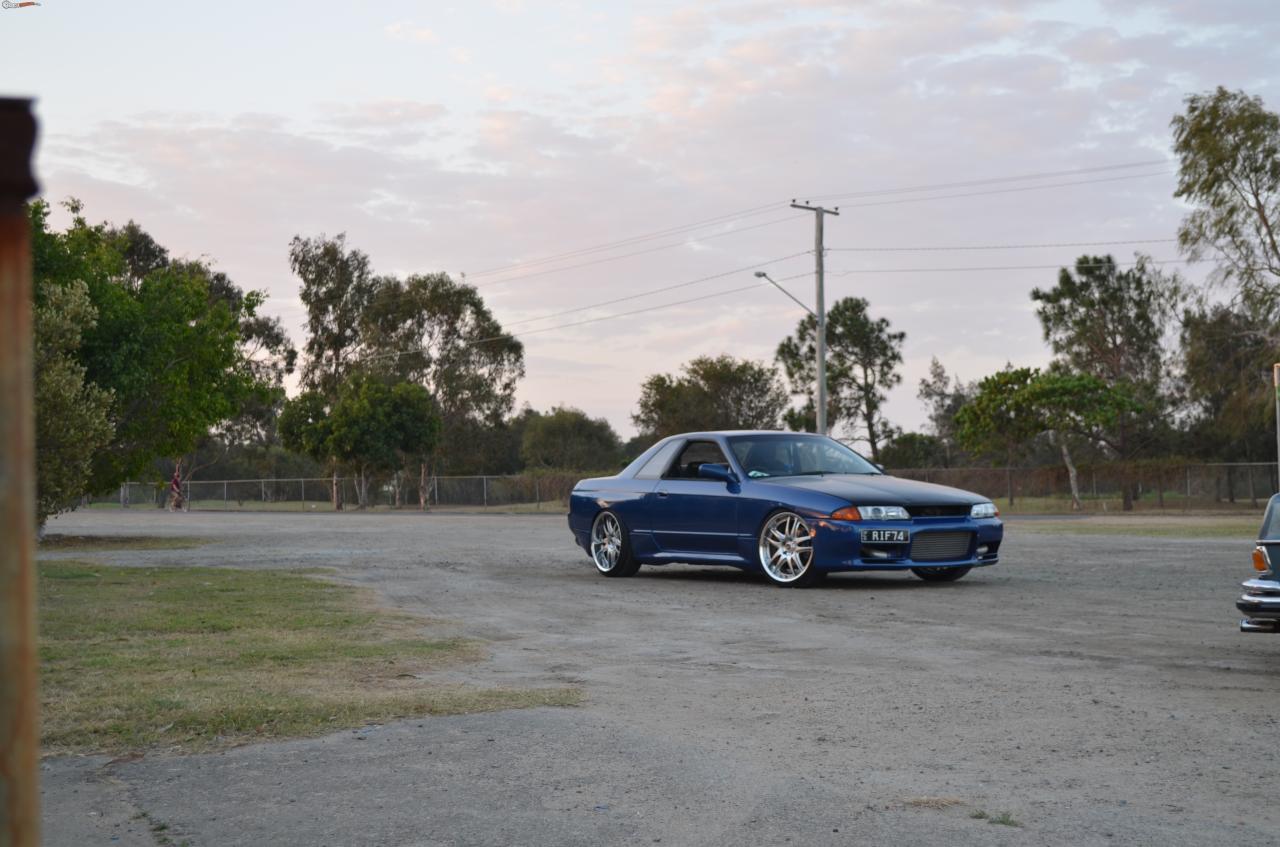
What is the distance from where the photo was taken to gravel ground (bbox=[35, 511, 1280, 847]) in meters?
4.49

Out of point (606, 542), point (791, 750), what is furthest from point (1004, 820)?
point (606, 542)

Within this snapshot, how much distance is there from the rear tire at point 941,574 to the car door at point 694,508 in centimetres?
196

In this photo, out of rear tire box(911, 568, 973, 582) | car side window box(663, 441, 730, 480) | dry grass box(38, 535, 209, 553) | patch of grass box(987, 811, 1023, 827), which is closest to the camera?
patch of grass box(987, 811, 1023, 827)

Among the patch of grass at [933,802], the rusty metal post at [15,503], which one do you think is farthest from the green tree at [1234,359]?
the rusty metal post at [15,503]

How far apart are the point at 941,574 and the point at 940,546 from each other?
3.53 ft

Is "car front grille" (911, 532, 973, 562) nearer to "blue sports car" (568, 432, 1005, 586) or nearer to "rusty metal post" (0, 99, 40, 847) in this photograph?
"blue sports car" (568, 432, 1005, 586)

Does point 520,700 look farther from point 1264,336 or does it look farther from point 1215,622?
point 1264,336

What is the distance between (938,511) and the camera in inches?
525

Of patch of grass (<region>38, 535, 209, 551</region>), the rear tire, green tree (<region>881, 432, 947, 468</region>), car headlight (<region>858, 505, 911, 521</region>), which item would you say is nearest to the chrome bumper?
car headlight (<region>858, 505, 911, 521</region>)

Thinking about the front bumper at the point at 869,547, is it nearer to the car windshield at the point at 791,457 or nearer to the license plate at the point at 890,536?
the license plate at the point at 890,536

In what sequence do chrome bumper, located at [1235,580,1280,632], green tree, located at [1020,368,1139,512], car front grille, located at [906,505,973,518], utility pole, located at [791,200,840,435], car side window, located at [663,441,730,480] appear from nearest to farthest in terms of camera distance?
chrome bumper, located at [1235,580,1280,632] → car front grille, located at [906,505,973,518] → car side window, located at [663,441,730,480] → utility pole, located at [791,200,840,435] → green tree, located at [1020,368,1139,512]

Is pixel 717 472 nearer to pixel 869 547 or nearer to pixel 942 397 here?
pixel 869 547

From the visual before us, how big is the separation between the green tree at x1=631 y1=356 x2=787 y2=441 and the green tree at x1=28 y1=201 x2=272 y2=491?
4665cm

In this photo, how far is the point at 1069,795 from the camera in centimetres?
486
